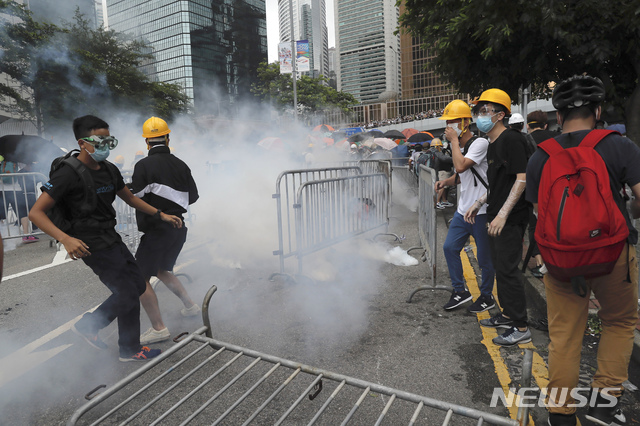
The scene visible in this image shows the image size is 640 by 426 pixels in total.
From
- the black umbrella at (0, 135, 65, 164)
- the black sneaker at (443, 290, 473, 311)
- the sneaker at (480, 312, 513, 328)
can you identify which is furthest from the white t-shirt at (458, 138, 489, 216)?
the black umbrella at (0, 135, 65, 164)

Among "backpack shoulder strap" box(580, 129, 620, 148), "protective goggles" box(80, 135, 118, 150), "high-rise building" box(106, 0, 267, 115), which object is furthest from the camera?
"high-rise building" box(106, 0, 267, 115)

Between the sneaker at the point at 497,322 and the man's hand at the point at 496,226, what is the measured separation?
0.84 m

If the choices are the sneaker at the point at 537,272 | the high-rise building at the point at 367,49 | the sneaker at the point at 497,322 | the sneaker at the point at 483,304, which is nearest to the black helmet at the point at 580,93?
the sneaker at the point at 497,322

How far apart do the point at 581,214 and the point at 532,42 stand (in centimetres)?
962

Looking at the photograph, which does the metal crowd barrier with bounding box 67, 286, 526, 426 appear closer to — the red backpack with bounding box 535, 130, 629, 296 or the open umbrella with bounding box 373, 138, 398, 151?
the red backpack with bounding box 535, 130, 629, 296

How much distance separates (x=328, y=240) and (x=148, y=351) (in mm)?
3019

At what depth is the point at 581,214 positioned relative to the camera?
2.01 m

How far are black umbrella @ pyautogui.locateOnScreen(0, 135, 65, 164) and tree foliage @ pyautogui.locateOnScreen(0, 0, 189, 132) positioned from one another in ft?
35.4

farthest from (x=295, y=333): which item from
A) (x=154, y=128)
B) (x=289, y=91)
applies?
(x=289, y=91)

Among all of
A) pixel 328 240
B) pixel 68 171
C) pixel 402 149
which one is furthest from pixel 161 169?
pixel 402 149

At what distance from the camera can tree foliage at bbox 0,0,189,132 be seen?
17.2 meters

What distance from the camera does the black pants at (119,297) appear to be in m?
3.08

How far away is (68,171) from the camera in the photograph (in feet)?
9.43

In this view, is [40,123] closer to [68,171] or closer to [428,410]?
[68,171]
